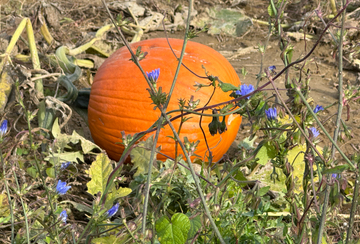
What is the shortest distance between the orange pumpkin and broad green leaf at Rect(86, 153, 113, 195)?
485mm

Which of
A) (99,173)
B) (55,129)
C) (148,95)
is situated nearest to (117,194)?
(99,173)

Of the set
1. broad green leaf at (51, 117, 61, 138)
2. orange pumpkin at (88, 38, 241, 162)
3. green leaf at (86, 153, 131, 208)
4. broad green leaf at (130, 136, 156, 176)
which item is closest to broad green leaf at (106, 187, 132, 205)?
green leaf at (86, 153, 131, 208)

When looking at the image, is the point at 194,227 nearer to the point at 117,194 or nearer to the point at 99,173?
the point at 117,194

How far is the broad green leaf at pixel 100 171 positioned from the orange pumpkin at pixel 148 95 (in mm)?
485

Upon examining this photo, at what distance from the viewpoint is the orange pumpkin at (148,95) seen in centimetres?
191

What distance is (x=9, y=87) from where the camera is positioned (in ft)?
7.38

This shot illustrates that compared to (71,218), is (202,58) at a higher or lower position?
higher

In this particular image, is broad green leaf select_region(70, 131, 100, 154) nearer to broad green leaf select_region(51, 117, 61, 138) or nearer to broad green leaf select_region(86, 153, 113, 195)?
broad green leaf select_region(51, 117, 61, 138)

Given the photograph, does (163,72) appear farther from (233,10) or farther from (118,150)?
(233,10)

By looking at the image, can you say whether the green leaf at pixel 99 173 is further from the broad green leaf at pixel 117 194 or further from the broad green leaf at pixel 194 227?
the broad green leaf at pixel 194 227

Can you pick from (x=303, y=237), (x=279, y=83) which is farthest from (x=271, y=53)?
(x=303, y=237)

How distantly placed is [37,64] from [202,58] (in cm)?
100

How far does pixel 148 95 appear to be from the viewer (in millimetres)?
1896

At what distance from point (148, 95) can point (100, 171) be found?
0.57m
